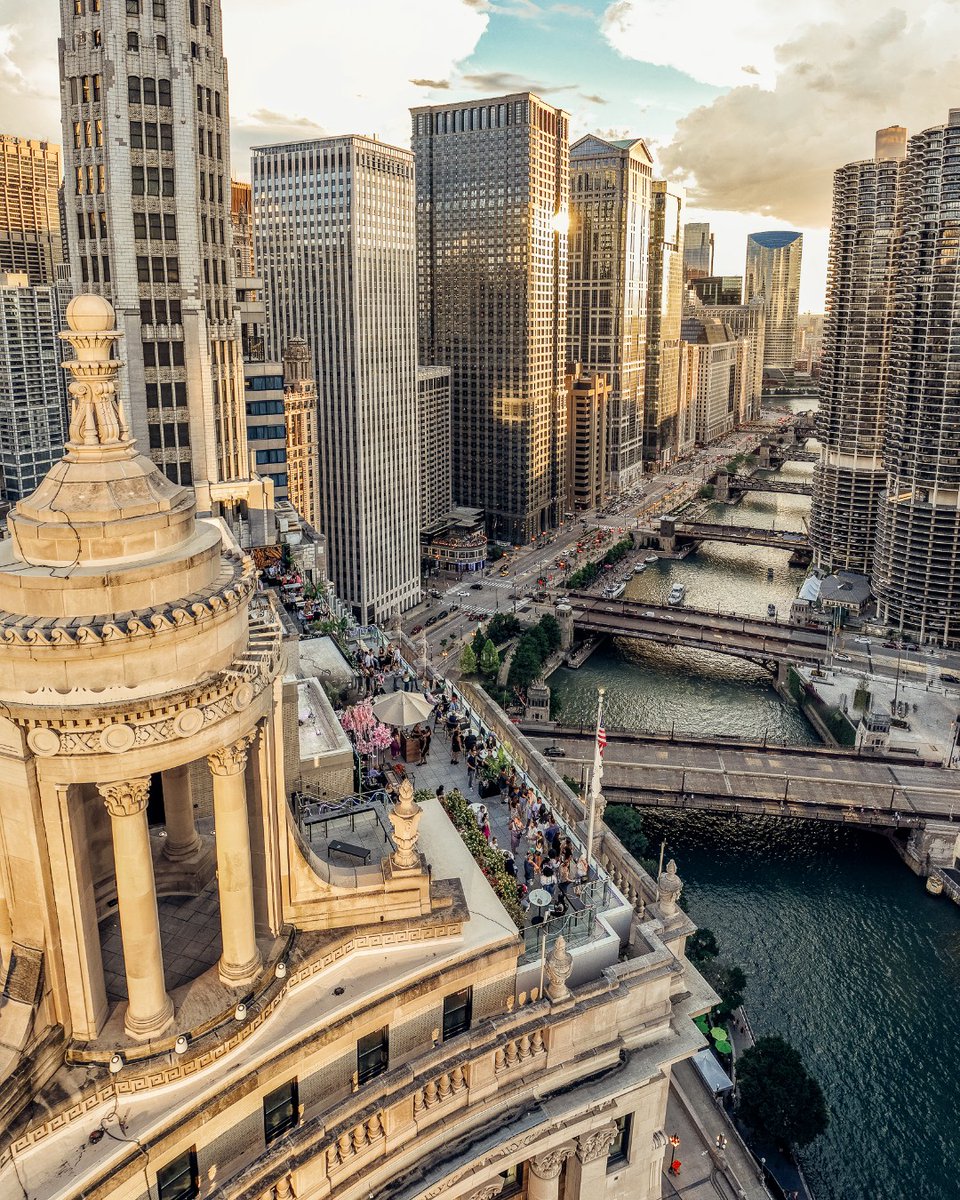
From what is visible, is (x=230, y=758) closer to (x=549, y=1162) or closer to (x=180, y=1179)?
(x=180, y=1179)

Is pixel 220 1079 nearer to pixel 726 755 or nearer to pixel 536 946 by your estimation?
pixel 536 946

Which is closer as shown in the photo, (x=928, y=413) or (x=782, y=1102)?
(x=782, y=1102)

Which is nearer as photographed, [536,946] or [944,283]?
[536,946]

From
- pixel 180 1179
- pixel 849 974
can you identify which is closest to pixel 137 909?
pixel 180 1179

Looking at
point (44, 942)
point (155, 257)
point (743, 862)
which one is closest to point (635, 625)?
point (743, 862)

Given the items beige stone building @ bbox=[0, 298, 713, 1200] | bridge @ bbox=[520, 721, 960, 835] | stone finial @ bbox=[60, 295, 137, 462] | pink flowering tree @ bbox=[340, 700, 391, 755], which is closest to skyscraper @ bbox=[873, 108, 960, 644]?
bridge @ bbox=[520, 721, 960, 835]

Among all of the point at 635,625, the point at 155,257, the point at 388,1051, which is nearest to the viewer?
the point at 388,1051

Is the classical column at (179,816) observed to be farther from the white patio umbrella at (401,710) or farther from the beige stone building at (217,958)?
the white patio umbrella at (401,710)
